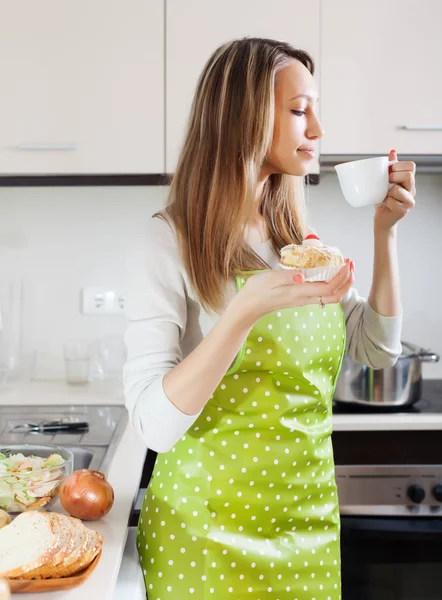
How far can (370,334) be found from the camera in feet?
4.15

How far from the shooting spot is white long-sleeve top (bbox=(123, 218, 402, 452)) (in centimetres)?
99

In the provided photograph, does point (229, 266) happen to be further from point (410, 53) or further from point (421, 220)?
point (421, 220)

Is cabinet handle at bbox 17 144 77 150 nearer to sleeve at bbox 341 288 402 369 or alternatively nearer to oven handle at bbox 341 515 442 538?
sleeve at bbox 341 288 402 369

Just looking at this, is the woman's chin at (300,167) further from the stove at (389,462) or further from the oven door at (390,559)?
the oven door at (390,559)

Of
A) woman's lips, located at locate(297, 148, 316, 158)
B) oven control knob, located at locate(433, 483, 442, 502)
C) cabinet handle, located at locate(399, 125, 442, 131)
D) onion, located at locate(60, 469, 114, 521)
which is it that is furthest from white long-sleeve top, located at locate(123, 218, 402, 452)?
cabinet handle, located at locate(399, 125, 442, 131)

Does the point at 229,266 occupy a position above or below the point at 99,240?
above

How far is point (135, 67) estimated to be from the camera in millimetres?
1838

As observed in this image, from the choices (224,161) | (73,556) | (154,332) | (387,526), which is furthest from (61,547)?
(387,526)

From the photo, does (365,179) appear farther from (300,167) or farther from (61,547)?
(61,547)

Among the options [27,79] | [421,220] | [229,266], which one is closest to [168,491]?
[229,266]

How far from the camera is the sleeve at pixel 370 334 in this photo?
125 cm

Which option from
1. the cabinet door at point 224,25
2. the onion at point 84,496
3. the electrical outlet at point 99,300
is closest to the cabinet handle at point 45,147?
the cabinet door at point 224,25

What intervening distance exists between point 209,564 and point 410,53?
4.39ft

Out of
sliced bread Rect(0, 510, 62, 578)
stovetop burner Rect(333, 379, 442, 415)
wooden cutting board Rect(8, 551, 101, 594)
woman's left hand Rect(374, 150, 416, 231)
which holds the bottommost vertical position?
stovetop burner Rect(333, 379, 442, 415)
